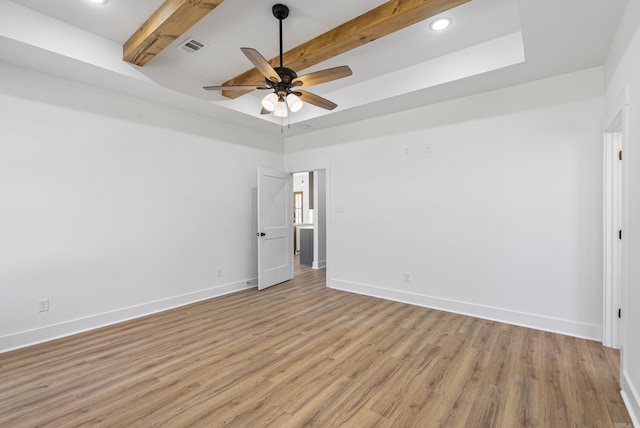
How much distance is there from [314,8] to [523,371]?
351 centimetres

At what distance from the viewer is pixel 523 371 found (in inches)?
Result: 94.5

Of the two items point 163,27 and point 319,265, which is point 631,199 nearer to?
point 163,27

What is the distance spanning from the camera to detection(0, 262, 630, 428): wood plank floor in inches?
74.5

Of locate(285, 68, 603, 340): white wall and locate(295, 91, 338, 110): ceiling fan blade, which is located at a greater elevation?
locate(295, 91, 338, 110): ceiling fan blade

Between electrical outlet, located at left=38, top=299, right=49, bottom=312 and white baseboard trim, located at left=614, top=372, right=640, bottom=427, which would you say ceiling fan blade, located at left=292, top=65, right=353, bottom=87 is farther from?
electrical outlet, located at left=38, top=299, right=49, bottom=312

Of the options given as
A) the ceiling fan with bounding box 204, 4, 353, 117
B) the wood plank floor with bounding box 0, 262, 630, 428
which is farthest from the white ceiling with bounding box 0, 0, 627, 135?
the wood plank floor with bounding box 0, 262, 630, 428

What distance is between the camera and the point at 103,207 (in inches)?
135

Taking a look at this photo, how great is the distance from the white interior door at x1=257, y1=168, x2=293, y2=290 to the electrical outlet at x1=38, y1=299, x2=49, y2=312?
258 cm

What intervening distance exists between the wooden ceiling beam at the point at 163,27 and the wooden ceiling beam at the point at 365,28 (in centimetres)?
102

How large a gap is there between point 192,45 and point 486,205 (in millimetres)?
3803

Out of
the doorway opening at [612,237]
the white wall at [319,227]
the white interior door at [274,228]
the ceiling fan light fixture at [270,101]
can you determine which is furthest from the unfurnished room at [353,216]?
the white wall at [319,227]

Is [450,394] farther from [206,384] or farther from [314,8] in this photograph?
[314,8]

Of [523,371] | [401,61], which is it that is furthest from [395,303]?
[401,61]

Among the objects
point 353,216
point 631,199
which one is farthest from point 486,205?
point 353,216
